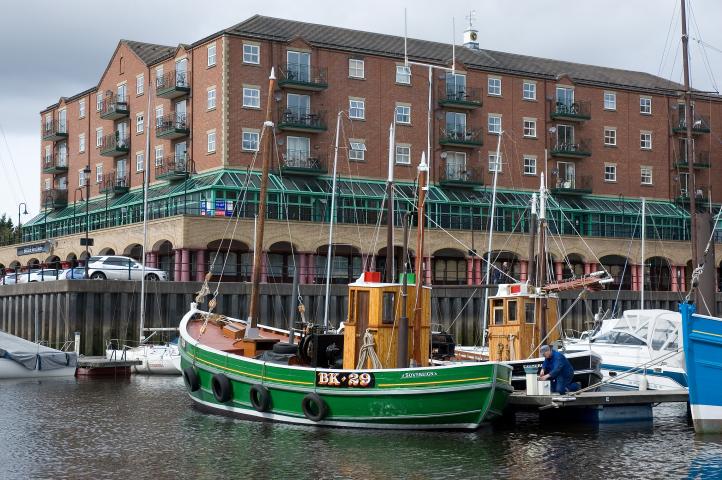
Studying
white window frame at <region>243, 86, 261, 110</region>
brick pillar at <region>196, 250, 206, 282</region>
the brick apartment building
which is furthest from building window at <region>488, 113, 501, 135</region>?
brick pillar at <region>196, 250, 206, 282</region>

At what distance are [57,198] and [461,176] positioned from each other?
3311cm

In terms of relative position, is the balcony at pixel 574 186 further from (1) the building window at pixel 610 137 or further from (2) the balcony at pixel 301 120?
(2) the balcony at pixel 301 120

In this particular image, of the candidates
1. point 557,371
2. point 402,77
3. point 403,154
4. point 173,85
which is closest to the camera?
point 557,371

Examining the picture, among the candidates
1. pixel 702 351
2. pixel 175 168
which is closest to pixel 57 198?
pixel 175 168

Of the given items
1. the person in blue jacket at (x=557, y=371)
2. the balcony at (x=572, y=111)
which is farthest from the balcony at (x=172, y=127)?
the person in blue jacket at (x=557, y=371)

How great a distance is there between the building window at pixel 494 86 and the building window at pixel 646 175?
43.4 feet

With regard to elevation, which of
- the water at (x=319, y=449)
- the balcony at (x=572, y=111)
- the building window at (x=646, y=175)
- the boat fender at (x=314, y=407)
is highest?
the balcony at (x=572, y=111)

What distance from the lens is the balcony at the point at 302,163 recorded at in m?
65.5

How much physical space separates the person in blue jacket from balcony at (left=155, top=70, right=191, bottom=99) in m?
44.5

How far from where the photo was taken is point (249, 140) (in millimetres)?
65250

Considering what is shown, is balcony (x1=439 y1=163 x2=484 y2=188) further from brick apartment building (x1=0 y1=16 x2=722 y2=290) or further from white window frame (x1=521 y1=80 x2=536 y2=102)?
white window frame (x1=521 y1=80 x2=536 y2=102)

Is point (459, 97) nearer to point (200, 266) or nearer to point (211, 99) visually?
point (211, 99)

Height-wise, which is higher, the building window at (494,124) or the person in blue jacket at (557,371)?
the building window at (494,124)

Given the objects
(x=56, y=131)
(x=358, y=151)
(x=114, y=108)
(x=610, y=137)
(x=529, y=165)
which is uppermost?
(x=114, y=108)
